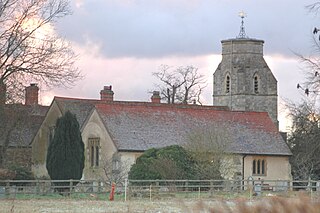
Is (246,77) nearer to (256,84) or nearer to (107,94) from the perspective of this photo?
(256,84)

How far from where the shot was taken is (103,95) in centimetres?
7675

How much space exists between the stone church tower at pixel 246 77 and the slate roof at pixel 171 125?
36.7 m

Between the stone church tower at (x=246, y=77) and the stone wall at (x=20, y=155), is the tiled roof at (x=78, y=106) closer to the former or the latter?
the stone wall at (x=20, y=155)

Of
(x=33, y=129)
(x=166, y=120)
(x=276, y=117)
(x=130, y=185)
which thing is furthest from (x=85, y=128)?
(x=276, y=117)

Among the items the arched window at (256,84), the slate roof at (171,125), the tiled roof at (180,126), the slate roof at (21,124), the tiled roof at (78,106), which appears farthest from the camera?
the arched window at (256,84)

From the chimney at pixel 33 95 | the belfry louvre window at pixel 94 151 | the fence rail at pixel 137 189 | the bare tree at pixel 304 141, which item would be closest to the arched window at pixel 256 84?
the bare tree at pixel 304 141

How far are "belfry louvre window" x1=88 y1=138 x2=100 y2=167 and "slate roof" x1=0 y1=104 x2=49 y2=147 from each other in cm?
515

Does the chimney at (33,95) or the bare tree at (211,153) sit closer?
the bare tree at (211,153)

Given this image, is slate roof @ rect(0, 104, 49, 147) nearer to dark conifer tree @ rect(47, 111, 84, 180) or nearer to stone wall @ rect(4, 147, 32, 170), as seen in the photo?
stone wall @ rect(4, 147, 32, 170)

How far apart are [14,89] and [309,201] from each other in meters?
39.5

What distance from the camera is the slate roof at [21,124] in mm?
58806

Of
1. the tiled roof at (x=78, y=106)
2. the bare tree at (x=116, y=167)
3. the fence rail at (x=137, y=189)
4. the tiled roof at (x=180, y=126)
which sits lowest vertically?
the fence rail at (x=137, y=189)

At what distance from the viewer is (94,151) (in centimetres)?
6112

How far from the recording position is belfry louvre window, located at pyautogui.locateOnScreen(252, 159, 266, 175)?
62.5 m
